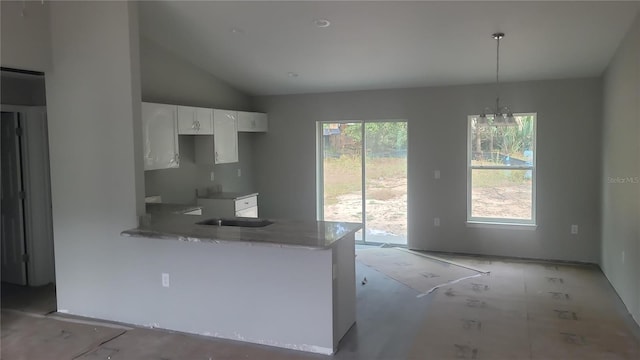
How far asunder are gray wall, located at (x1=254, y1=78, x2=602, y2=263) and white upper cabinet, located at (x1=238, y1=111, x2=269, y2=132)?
15cm

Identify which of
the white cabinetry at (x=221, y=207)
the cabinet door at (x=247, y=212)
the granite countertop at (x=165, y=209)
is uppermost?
the granite countertop at (x=165, y=209)

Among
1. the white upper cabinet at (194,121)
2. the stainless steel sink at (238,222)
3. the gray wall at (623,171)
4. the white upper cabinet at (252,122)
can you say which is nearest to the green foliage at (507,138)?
the gray wall at (623,171)

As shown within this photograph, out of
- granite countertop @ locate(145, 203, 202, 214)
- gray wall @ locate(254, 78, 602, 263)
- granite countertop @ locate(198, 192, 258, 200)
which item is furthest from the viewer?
granite countertop @ locate(198, 192, 258, 200)

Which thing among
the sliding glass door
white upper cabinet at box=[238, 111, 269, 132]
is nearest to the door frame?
white upper cabinet at box=[238, 111, 269, 132]

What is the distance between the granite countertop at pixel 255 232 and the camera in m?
3.46

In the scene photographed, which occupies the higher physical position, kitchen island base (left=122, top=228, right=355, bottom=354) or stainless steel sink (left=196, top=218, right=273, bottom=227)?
stainless steel sink (left=196, top=218, right=273, bottom=227)

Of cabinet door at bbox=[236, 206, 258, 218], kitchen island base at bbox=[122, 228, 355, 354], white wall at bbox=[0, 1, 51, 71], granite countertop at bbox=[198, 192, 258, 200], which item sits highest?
white wall at bbox=[0, 1, 51, 71]

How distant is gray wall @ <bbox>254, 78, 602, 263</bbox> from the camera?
5863 millimetres

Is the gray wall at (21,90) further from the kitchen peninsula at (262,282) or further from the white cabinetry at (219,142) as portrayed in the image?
the kitchen peninsula at (262,282)

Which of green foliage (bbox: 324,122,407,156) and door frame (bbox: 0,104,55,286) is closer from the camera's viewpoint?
door frame (bbox: 0,104,55,286)

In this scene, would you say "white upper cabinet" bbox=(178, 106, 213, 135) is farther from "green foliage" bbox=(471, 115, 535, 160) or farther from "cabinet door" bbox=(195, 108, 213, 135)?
"green foliage" bbox=(471, 115, 535, 160)

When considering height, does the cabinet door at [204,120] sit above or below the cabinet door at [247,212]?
above

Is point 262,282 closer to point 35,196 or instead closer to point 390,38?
point 390,38

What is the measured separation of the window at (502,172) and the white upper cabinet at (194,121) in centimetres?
333
